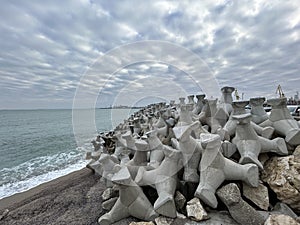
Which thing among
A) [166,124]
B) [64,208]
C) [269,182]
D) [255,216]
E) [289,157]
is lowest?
[64,208]

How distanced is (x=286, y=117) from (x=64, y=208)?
13.0 ft

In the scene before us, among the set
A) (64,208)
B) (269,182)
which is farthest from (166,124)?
(64,208)

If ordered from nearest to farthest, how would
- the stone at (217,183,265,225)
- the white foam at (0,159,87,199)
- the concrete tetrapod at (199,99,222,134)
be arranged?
the stone at (217,183,265,225), the concrete tetrapod at (199,99,222,134), the white foam at (0,159,87,199)

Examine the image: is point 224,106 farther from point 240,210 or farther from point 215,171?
point 240,210

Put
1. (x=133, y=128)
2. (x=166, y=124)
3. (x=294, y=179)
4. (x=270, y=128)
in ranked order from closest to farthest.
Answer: (x=294, y=179) < (x=270, y=128) < (x=166, y=124) < (x=133, y=128)

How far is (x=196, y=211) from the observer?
2094 mm

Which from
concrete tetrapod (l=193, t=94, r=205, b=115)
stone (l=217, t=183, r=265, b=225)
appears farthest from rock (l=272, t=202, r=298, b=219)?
concrete tetrapod (l=193, t=94, r=205, b=115)

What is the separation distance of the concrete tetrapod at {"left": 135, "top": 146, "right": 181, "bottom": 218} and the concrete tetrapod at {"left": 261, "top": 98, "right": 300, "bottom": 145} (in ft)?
5.21

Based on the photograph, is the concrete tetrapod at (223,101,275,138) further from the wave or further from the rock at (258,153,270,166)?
the wave

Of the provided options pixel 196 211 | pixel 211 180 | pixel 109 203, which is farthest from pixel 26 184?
pixel 211 180

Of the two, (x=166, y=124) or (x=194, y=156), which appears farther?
(x=166, y=124)

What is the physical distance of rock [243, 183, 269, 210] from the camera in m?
2.14

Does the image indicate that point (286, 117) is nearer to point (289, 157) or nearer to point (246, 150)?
point (289, 157)

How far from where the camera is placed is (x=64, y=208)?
350cm
